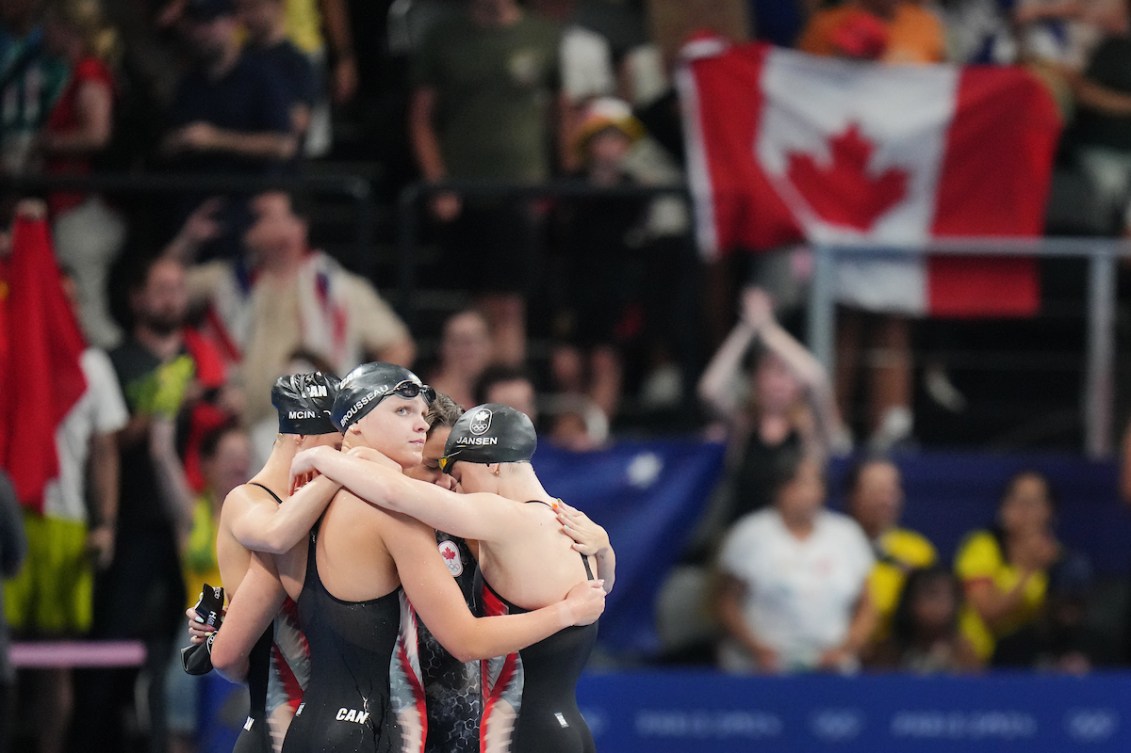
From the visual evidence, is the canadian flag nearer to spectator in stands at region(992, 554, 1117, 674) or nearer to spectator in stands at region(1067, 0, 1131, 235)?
spectator in stands at region(1067, 0, 1131, 235)

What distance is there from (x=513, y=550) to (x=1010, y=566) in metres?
5.36

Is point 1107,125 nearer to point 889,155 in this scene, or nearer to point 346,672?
point 889,155

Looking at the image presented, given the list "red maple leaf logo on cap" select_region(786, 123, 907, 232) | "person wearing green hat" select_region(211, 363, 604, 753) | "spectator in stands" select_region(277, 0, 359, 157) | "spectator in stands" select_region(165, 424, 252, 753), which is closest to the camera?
"person wearing green hat" select_region(211, 363, 604, 753)

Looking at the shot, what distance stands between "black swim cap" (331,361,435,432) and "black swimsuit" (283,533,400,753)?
0.40 m

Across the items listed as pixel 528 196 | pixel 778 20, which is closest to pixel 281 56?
pixel 528 196

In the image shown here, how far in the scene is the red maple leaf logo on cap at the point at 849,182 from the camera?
37.9 ft

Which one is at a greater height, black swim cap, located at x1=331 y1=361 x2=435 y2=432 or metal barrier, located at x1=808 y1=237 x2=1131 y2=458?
black swim cap, located at x1=331 y1=361 x2=435 y2=432

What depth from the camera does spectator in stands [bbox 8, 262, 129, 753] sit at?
10.1 meters

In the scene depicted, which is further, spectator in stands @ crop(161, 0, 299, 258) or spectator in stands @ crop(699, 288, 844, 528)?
spectator in stands @ crop(161, 0, 299, 258)

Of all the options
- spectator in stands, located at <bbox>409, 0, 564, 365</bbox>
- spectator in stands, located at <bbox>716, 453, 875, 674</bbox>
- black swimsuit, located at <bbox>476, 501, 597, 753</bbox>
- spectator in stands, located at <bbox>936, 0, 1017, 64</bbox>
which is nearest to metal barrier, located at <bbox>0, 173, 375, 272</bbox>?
spectator in stands, located at <bbox>409, 0, 564, 365</bbox>

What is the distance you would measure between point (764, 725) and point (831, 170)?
10.5 ft

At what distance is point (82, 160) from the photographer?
11172 mm

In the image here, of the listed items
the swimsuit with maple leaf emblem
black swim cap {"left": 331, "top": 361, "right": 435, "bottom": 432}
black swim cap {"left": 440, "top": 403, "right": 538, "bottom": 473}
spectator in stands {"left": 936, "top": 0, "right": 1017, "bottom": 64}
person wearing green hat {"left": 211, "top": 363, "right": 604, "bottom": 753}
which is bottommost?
the swimsuit with maple leaf emblem

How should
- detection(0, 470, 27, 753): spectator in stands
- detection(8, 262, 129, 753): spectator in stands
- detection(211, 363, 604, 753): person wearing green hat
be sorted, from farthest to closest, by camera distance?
1. detection(8, 262, 129, 753): spectator in stands
2. detection(0, 470, 27, 753): spectator in stands
3. detection(211, 363, 604, 753): person wearing green hat
